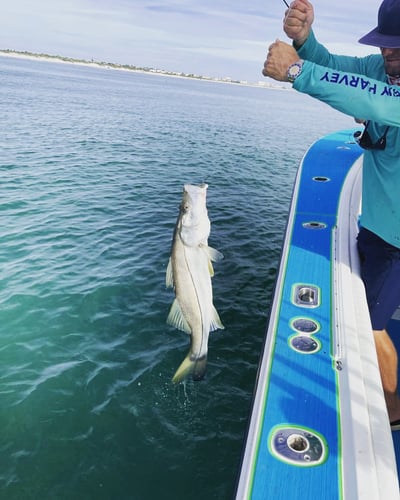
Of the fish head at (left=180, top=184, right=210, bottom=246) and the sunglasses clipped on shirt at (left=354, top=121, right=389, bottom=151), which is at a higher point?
the sunglasses clipped on shirt at (left=354, top=121, right=389, bottom=151)

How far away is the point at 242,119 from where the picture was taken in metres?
36.7

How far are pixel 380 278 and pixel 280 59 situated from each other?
217 cm

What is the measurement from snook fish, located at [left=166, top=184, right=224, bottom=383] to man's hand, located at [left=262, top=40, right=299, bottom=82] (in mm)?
899

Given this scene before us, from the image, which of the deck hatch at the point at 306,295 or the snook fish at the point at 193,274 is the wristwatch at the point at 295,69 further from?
the deck hatch at the point at 306,295

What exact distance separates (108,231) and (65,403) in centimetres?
561

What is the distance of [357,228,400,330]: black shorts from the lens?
3.54 m

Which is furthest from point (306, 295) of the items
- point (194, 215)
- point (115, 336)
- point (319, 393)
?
point (115, 336)

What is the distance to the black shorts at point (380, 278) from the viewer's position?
3.54m

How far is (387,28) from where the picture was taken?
2.95 metres

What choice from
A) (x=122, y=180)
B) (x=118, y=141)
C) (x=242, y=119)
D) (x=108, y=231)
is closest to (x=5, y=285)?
(x=108, y=231)

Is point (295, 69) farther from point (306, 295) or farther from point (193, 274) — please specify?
point (306, 295)

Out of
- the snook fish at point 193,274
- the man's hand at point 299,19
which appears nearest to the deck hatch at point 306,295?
the snook fish at point 193,274

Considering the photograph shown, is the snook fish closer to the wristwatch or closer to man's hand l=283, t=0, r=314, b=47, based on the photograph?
the wristwatch

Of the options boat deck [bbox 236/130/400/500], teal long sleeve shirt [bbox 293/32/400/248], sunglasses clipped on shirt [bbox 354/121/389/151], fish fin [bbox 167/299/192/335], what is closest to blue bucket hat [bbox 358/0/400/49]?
teal long sleeve shirt [bbox 293/32/400/248]
